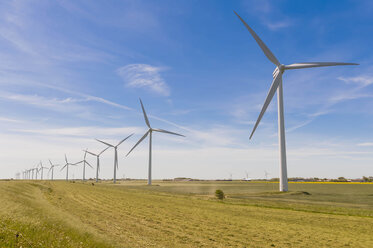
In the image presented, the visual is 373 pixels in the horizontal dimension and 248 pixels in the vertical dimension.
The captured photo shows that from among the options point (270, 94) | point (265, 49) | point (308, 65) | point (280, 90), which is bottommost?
point (270, 94)

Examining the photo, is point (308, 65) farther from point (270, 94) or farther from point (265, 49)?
point (265, 49)

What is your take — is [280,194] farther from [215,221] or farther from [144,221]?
[144,221]

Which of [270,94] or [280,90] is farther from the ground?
[280,90]

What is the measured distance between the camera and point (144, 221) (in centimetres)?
2731

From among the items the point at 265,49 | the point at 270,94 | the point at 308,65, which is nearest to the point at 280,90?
the point at 270,94

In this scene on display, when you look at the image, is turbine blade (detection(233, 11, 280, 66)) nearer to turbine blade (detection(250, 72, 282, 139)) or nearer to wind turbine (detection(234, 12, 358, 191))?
wind turbine (detection(234, 12, 358, 191))

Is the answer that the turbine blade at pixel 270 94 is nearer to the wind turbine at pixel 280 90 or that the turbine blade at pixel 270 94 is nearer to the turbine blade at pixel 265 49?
the wind turbine at pixel 280 90

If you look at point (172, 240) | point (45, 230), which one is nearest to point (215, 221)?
point (172, 240)

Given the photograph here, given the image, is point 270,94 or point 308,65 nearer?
point 270,94

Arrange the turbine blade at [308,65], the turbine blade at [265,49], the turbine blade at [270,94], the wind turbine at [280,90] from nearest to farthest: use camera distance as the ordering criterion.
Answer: the turbine blade at [270,94], the turbine blade at [308,65], the wind turbine at [280,90], the turbine blade at [265,49]

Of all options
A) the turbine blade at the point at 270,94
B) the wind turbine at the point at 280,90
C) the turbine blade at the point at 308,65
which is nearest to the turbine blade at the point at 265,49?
the wind turbine at the point at 280,90

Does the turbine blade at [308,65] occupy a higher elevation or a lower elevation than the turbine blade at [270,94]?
higher

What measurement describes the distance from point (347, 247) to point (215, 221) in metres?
12.8

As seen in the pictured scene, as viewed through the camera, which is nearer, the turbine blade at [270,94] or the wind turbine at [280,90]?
the turbine blade at [270,94]
